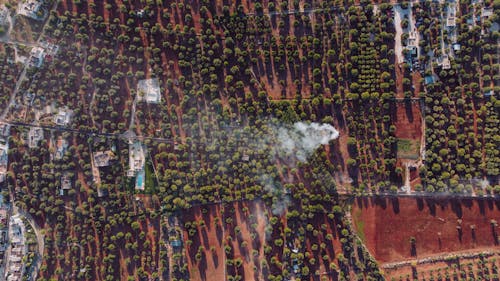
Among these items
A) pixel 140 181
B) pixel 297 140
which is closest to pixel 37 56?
pixel 140 181

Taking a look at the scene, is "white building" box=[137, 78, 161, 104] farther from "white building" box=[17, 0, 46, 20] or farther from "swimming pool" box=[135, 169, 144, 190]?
"white building" box=[17, 0, 46, 20]

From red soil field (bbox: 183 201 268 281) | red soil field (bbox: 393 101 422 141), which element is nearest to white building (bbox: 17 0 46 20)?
red soil field (bbox: 183 201 268 281)

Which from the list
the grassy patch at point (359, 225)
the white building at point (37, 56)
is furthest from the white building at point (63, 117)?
the grassy patch at point (359, 225)

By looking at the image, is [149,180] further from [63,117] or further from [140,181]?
[63,117]

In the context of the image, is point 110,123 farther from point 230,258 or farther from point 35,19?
point 230,258

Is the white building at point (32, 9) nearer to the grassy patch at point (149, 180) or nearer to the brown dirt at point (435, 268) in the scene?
the grassy patch at point (149, 180)
